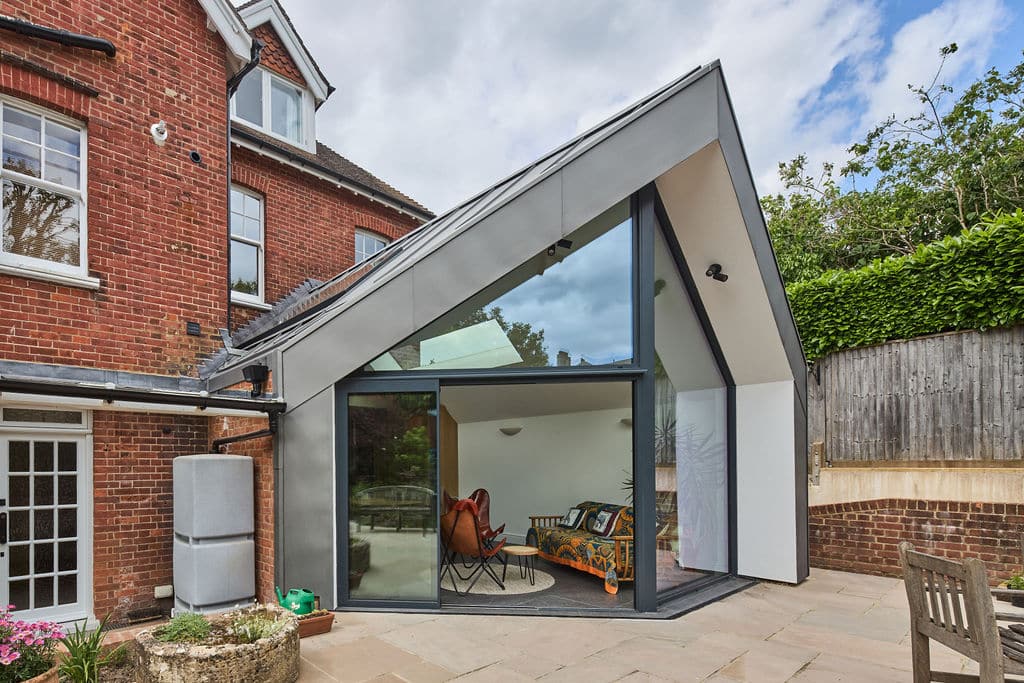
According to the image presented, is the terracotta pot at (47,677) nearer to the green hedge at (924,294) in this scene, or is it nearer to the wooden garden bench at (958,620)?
the wooden garden bench at (958,620)

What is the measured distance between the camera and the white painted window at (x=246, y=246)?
8268mm

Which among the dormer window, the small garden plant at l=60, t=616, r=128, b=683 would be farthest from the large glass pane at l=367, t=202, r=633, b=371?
the dormer window

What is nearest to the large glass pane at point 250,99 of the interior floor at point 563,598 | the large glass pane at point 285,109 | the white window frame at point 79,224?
the large glass pane at point 285,109

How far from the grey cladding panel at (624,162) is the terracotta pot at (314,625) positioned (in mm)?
3730

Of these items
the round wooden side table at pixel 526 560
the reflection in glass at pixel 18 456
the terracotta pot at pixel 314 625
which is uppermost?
the reflection in glass at pixel 18 456

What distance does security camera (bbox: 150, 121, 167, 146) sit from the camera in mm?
6016

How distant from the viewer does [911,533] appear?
6.68 m

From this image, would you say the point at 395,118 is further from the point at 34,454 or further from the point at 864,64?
the point at 34,454

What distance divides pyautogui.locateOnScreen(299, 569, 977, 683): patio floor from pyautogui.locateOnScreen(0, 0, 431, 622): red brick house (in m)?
1.43

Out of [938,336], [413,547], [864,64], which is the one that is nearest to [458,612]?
[413,547]

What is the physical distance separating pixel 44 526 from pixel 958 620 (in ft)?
21.1

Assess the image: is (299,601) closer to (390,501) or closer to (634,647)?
(390,501)

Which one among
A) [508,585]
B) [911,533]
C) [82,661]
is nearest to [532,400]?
[508,585]

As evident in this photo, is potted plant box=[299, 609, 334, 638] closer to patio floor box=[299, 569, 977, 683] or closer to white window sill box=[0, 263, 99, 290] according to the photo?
patio floor box=[299, 569, 977, 683]
